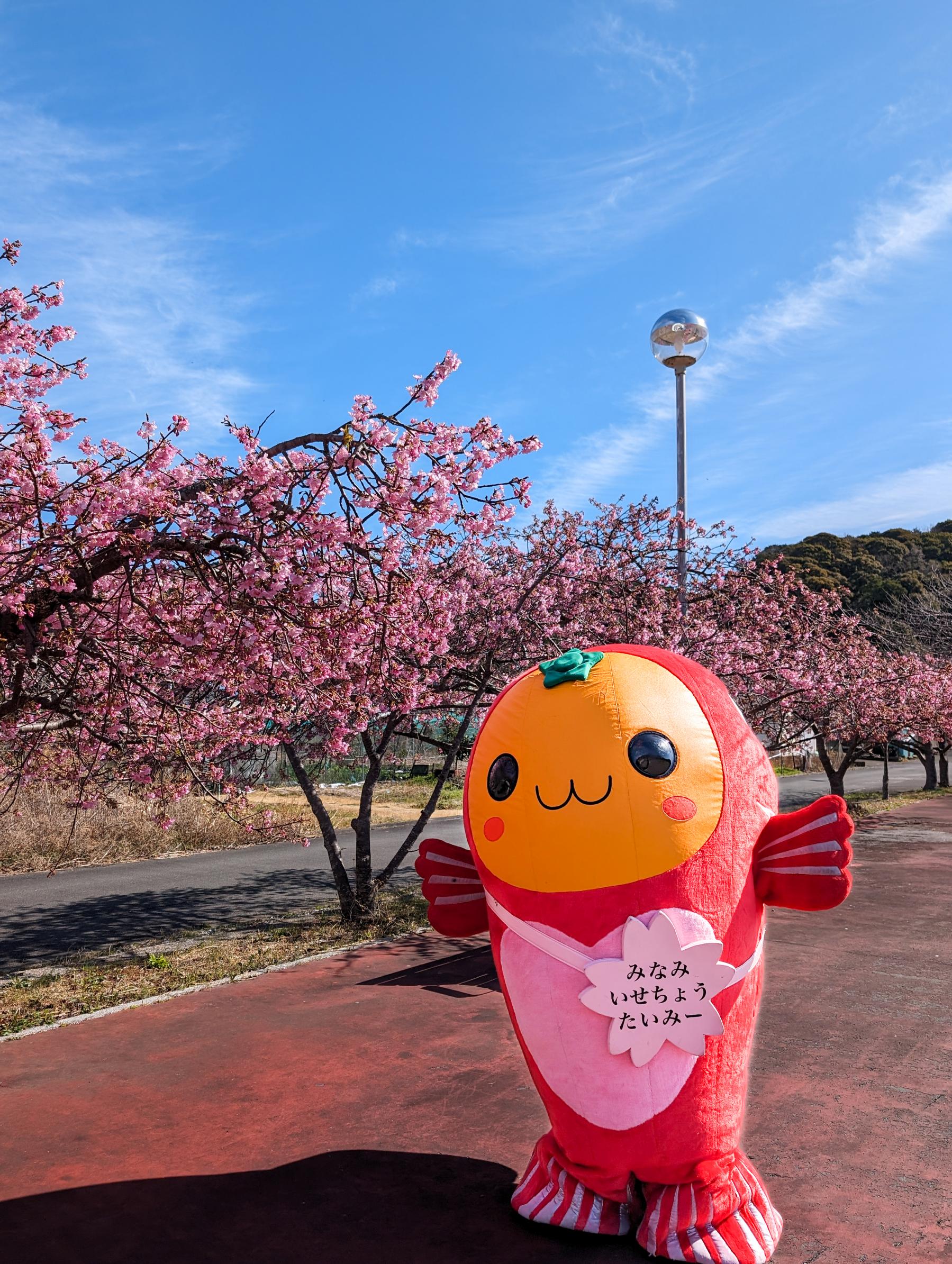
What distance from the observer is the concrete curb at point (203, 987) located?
23.2 feet

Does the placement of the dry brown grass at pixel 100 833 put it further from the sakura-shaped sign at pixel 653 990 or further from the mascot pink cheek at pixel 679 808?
the mascot pink cheek at pixel 679 808

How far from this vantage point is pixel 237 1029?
22.7 ft

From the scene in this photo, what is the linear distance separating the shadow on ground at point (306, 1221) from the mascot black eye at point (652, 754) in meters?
2.00

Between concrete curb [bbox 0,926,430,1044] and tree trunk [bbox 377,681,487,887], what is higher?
tree trunk [bbox 377,681,487,887]

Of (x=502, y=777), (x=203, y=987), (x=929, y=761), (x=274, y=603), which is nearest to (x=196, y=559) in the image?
(x=274, y=603)

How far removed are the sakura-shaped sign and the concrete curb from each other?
5.46 meters

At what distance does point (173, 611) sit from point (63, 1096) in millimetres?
3115

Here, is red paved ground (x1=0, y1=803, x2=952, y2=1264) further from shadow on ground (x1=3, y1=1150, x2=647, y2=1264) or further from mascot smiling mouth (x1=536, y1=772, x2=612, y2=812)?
mascot smiling mouth (x1=536, y1=772, x2=612, y2=812)

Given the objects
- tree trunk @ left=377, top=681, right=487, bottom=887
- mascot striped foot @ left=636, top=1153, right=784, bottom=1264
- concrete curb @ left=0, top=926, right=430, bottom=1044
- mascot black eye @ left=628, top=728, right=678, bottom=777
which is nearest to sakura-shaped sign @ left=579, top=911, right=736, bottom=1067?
mascot black eye @ left=628, top=728, right=678, bottom=777

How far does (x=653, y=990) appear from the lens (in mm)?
3381

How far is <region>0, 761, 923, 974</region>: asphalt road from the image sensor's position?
10.5 meters

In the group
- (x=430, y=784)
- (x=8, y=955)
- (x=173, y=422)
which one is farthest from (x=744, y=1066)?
(x=430, y=784)

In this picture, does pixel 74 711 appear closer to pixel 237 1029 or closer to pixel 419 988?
pixel 237 1029

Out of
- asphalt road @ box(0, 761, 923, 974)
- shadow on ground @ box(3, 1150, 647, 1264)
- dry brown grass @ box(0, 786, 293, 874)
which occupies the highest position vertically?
dry brown grass @ box(0, 786, 293, 874)
